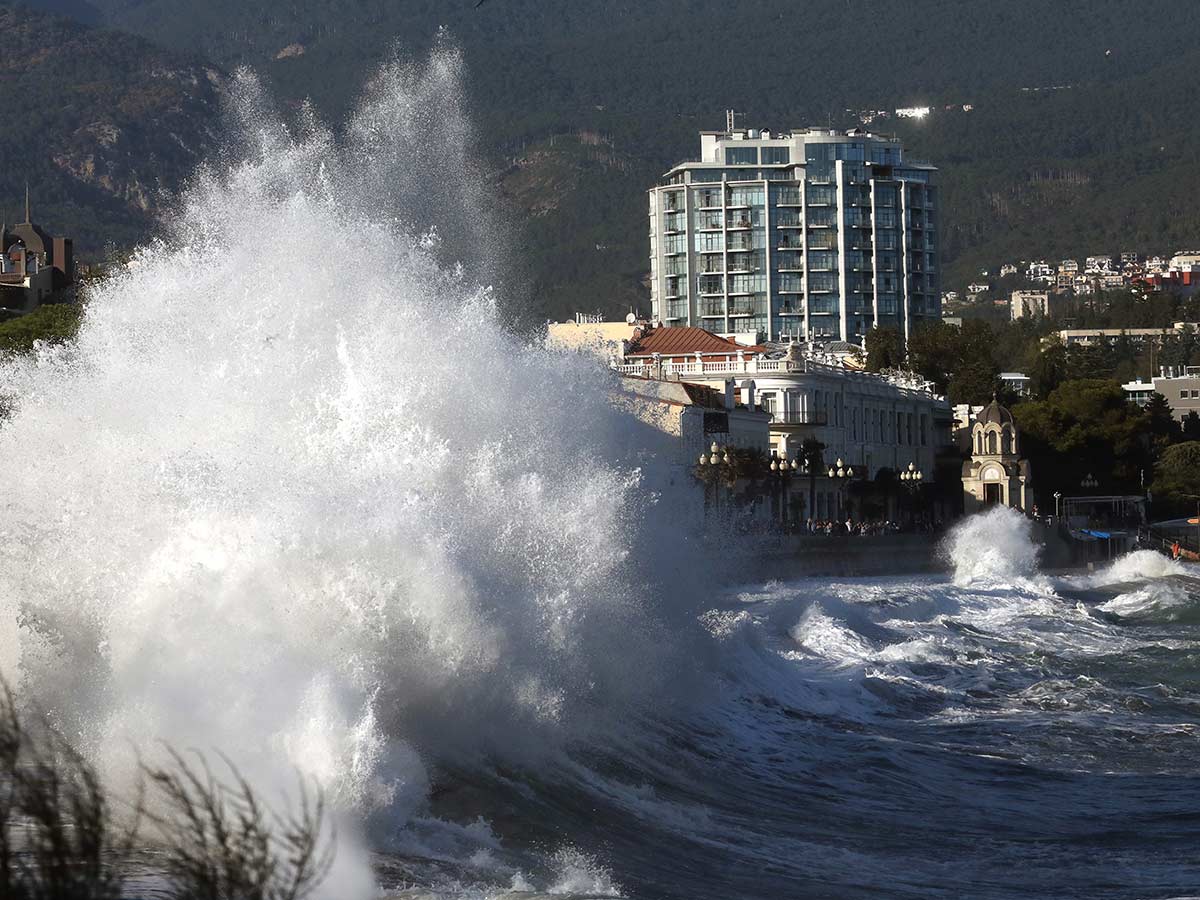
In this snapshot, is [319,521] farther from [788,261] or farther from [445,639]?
[788,261]

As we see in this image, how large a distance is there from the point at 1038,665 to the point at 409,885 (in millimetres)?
27276

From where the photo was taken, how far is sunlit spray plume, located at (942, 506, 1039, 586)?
79.8 metres

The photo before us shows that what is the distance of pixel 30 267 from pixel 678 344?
2903 cm

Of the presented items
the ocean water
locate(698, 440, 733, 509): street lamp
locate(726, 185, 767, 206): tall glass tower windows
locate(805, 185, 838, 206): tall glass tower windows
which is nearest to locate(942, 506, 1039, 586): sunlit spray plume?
locate(698, 440, 733, 509): street lamp

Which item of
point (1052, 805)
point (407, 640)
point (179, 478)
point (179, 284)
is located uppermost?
point (179, 284)

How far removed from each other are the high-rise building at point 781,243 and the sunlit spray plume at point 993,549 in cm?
6499

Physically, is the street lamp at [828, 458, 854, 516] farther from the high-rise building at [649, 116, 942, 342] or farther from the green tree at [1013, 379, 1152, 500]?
the high-rise building at [649, 116, 942, 342]

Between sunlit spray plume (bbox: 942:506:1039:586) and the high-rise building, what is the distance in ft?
213

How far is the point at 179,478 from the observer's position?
22047 millimetres

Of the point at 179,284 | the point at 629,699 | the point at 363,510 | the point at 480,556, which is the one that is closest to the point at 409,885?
the point at 363,510

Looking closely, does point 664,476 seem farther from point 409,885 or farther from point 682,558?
point 409,885

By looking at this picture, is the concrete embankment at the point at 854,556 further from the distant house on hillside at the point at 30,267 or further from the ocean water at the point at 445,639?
the distant house on hillside at the point at 30,267

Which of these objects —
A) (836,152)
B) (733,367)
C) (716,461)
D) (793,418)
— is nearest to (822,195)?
(836,152)

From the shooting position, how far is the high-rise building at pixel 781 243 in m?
150
